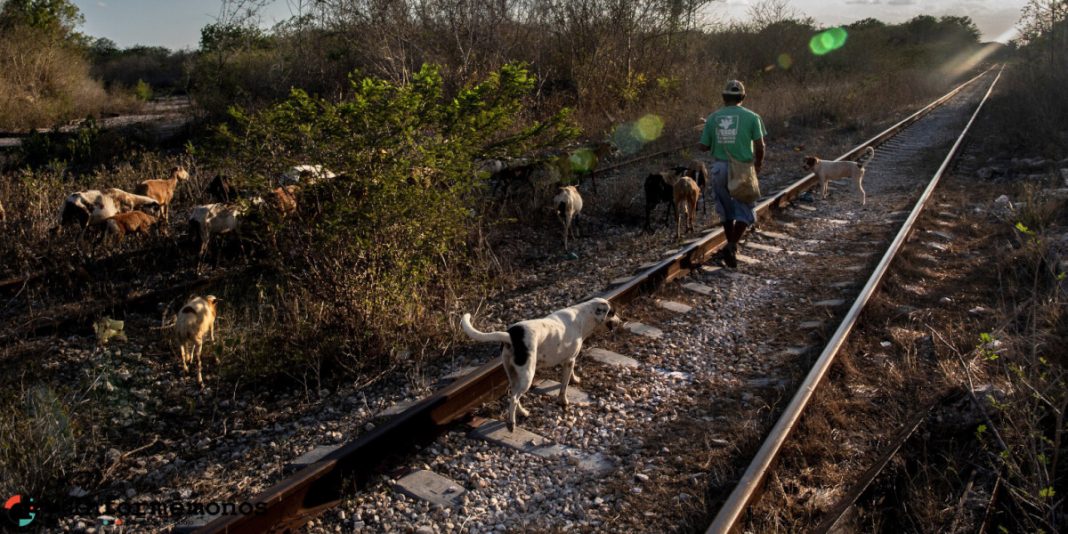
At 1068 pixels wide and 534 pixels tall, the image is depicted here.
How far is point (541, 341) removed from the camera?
416cm

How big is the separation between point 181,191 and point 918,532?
11.0 meters

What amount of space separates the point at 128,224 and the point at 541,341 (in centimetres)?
620

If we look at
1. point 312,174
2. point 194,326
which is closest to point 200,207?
point 312,174

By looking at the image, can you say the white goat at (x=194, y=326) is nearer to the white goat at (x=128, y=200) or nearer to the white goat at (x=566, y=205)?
the white goat at (x=566, y=205)

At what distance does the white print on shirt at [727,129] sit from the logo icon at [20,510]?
249 inches

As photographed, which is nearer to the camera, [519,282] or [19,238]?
[519,282]

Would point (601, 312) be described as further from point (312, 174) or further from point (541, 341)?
point (312, 174)

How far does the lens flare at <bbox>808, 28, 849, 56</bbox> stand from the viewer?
33.7m

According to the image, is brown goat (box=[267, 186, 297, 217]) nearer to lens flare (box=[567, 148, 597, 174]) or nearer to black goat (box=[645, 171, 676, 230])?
black goat (box=[645, 171, 676, 230])

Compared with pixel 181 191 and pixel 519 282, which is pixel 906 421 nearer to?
pixel 519 282

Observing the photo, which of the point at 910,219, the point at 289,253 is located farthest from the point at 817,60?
the point at 289,253

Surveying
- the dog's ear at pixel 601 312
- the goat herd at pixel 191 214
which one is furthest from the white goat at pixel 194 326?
the dog's ear at pixel 601 312

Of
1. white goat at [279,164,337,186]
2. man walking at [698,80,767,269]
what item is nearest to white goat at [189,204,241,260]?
white goat at [279,164,337,186]

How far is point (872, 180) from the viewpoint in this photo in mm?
12445
